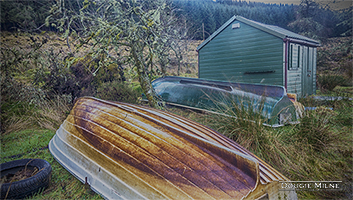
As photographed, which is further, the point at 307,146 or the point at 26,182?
the point at 307,146

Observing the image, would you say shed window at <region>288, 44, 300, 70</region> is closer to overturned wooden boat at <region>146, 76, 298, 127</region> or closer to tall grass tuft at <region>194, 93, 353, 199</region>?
overturned wooden boat at <region>146, 76, 298, 127</region>

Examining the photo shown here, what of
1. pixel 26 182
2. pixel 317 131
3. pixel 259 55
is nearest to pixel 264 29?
pixel 259 55

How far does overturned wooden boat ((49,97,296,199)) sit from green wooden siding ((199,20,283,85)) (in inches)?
213

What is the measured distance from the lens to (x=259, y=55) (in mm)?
7086

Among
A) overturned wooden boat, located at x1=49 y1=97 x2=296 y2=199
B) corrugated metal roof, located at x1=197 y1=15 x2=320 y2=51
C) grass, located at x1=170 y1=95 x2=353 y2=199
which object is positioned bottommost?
grass, located at x1=170 y1=95 x2=353 y2=199

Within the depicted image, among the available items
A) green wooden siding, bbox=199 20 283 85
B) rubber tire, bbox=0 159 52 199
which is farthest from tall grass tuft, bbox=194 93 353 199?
green wooden siding, bbox=199 20 283 85

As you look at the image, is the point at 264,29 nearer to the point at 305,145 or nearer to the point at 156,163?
the point at 305,145

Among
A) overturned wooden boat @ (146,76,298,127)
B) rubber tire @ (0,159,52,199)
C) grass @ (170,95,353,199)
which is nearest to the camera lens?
rubber tire @ (0,159,52,199)

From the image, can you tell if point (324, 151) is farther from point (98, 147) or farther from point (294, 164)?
point (98, 147)

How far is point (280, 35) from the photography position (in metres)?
6.43

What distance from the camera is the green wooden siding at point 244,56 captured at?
22.2ft

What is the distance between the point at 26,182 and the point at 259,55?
7.31 m

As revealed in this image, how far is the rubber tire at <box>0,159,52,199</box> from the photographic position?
1480 millimetres

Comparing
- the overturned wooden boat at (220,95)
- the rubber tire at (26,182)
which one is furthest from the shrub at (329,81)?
the rubber tire at (26,182)
